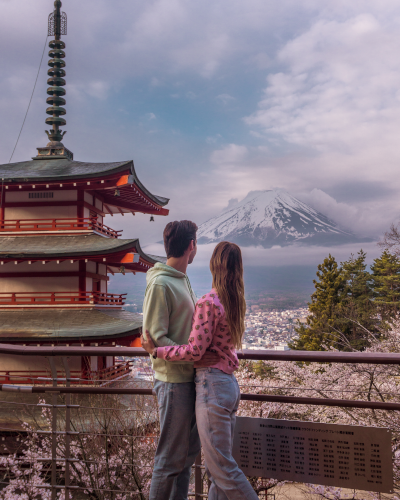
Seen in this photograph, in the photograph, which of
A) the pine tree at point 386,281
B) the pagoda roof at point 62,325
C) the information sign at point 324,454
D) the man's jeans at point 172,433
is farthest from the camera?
the pine tree at point 386,281

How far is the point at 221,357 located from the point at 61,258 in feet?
31.8

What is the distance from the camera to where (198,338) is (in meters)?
1.79

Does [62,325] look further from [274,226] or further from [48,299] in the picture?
[274,226]

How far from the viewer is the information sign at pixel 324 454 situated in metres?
2.15

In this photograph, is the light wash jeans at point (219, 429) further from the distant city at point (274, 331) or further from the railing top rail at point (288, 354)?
the distant city at point (274, 331)

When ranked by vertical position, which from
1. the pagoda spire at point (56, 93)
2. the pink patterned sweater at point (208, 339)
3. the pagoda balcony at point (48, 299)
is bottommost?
the pagoda balcony at point (48, 299)

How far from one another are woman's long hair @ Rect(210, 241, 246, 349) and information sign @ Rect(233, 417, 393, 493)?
0.70 metres

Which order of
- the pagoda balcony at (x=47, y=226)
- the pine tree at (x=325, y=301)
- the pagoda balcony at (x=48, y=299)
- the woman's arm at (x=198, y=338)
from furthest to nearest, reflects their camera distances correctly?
1. the pine tree at (x=325, y=301)
2. the pagoda balcony at (x=47, y=226)
3. the pagoda balcony at (x=48, y=299)
4. the woman's arm at (x=198, y=338)

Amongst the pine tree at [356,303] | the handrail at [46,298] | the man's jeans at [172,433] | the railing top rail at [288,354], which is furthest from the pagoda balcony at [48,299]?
the pine tree at [356,303]

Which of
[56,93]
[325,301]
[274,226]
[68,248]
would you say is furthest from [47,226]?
[274,226]

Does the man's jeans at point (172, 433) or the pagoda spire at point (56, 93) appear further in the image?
the pagoda spire at point (56, 93)

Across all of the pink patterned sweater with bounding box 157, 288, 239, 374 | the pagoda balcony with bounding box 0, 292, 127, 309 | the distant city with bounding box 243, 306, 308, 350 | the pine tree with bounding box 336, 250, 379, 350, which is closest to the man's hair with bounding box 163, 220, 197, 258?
the pink patterned sweater with bounding box 157, 288, 239, 374

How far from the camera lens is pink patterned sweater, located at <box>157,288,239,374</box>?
1.79 meters

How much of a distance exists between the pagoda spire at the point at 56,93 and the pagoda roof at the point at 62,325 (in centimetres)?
527
